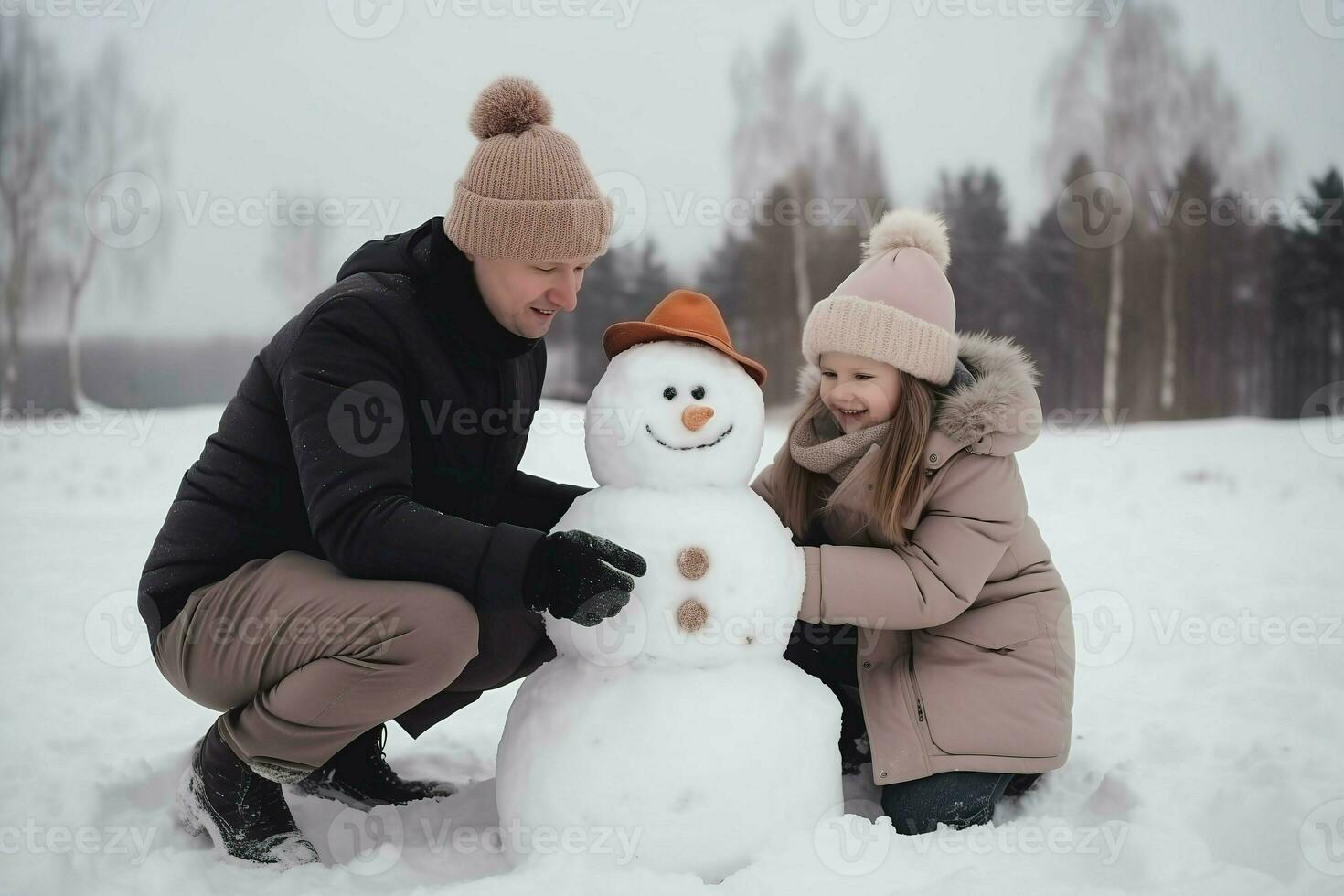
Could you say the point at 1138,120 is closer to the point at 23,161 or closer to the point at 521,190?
the point at 521,190

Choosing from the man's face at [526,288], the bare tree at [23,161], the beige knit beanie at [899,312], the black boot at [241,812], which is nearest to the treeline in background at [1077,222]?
the bare tree at [23,161]

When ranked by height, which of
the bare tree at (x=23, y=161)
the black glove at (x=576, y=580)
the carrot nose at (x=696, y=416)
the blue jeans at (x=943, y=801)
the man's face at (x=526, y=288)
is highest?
the bare tree at (x=23, y=161)

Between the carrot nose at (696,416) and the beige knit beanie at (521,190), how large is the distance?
36cm

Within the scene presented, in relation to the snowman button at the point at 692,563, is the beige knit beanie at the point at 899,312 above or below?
above

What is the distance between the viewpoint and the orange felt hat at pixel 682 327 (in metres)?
1.60

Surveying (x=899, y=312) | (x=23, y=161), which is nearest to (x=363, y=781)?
(x=899, y=312)

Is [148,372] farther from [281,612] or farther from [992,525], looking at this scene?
[992,525]

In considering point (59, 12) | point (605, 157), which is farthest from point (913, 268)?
point (59, 12)

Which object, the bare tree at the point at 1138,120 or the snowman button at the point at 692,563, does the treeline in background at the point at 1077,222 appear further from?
the snowman button at the point at 692,563

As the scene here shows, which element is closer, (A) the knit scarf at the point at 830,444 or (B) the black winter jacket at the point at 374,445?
(B) the black winter jacket at the point at 374,445

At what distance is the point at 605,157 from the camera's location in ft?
21.5

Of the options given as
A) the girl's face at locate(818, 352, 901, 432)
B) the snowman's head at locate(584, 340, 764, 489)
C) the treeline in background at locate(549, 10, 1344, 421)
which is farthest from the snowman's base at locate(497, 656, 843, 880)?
the treeline in background at locate(549, 10, 1344, 421)

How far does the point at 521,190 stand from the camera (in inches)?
63.2

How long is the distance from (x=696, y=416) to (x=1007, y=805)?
3.14ft
